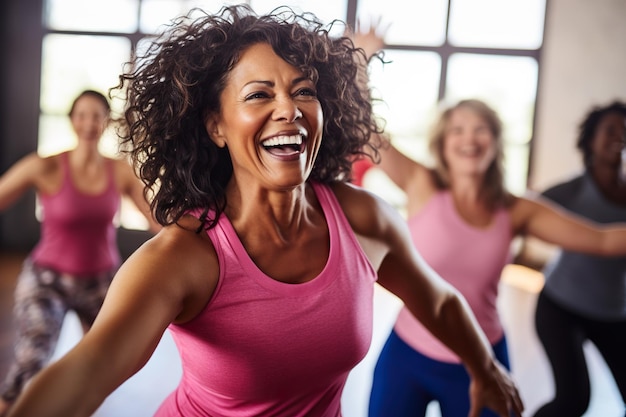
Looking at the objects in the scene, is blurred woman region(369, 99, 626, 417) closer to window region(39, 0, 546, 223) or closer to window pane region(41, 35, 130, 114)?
window region(39, 0, 546, 223)

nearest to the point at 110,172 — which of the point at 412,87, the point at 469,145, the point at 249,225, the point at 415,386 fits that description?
the point at 469,145

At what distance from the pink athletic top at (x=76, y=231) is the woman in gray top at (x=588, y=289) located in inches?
78.1

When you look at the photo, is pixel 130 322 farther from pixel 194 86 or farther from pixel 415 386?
pixel 415 386

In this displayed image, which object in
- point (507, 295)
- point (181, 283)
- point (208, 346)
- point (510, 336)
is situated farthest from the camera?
point (507, 295)

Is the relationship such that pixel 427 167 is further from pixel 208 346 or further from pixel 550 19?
pixel 550 19

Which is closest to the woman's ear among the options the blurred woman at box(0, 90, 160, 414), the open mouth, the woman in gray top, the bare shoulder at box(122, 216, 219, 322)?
the open mouth

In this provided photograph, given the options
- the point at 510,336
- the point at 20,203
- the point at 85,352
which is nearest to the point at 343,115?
the point at 85,352

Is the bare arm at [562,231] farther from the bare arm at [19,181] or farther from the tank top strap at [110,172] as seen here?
the bare arm at [19,181]

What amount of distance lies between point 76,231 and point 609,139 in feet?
7.97

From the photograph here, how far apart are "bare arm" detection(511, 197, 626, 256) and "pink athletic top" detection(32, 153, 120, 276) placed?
1.89m

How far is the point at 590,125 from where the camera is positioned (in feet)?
9.80

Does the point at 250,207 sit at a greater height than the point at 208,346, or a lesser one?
greater

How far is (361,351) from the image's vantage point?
135 centimetres

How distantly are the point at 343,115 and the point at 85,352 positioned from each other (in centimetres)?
81
